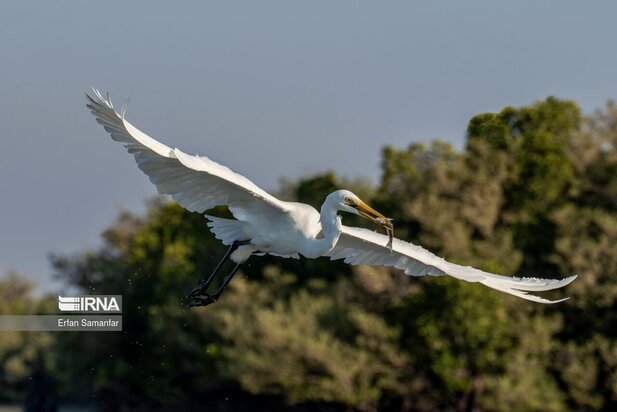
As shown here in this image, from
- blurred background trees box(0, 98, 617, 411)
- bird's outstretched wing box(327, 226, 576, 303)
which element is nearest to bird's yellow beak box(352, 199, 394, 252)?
bird's outstretched wing box(327, 226, 576, 303)

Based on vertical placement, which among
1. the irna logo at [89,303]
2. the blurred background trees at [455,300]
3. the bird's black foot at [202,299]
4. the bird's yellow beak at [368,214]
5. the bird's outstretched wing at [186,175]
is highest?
the irna logo at [89,303]

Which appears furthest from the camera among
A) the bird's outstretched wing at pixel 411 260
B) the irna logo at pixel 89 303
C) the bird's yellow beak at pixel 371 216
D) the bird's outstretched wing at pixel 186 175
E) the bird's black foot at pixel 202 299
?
the irna logo at pixel 89 303

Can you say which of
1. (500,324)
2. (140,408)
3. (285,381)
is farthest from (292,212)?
(140,408)

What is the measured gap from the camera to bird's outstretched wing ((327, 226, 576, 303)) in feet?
53.0

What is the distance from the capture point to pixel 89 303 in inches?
1743

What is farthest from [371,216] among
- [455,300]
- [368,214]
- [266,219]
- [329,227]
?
[455,300]

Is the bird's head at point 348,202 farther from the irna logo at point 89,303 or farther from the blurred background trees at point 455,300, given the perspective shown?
the irna logo at point 89,303

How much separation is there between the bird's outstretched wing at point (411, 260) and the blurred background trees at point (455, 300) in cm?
1475

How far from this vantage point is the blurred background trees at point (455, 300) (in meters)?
32.8

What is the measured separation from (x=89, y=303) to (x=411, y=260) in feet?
94.3

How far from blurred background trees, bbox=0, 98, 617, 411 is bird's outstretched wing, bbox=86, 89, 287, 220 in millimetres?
16006

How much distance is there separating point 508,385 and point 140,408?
13777mm

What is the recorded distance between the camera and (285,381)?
35.6 m

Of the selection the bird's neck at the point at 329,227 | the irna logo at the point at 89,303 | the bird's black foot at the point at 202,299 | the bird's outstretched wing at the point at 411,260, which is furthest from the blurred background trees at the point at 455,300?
the bird's neck at the point at 329,227
